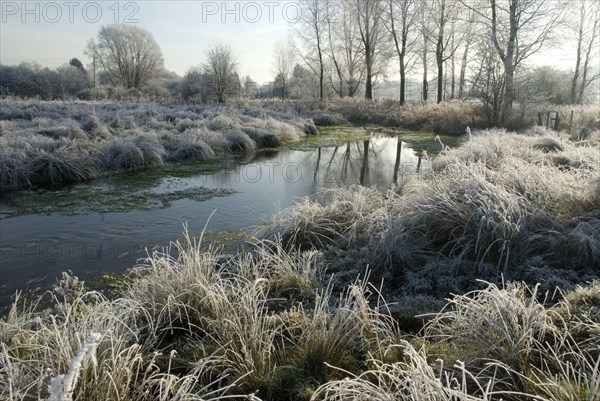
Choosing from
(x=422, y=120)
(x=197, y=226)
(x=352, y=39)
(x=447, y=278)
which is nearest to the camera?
(x=447, y=278)

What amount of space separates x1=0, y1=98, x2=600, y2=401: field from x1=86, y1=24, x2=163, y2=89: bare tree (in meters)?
47.2

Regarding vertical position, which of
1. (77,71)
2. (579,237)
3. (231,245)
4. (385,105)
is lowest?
(231,245)

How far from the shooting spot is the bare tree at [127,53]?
1874 inches

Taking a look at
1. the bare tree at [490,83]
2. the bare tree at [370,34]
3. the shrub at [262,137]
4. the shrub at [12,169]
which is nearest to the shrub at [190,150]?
the shrub at [262,137]

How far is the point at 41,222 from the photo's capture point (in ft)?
19.6

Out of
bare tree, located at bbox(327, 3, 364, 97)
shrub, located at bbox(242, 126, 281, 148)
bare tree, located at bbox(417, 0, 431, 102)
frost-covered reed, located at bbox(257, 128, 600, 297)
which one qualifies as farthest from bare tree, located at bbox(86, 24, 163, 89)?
frost-covered reed, located at bbox(257, 128, 600, 297)

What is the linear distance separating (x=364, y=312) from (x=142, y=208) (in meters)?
4.87

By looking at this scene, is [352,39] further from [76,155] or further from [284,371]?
[284,371]

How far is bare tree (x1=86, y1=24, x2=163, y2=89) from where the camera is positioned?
47.6 metres

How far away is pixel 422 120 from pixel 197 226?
1611 cm

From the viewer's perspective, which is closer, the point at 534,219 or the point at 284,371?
the point at 284,371

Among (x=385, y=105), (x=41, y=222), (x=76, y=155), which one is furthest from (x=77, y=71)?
(x=41, y=222)

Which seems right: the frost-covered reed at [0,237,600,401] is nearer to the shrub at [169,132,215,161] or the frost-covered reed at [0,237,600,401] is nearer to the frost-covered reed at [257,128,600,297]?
the frost-covered reed at [257,128,600,297]

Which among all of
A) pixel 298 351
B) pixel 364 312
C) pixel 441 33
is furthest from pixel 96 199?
pixel 441 33
